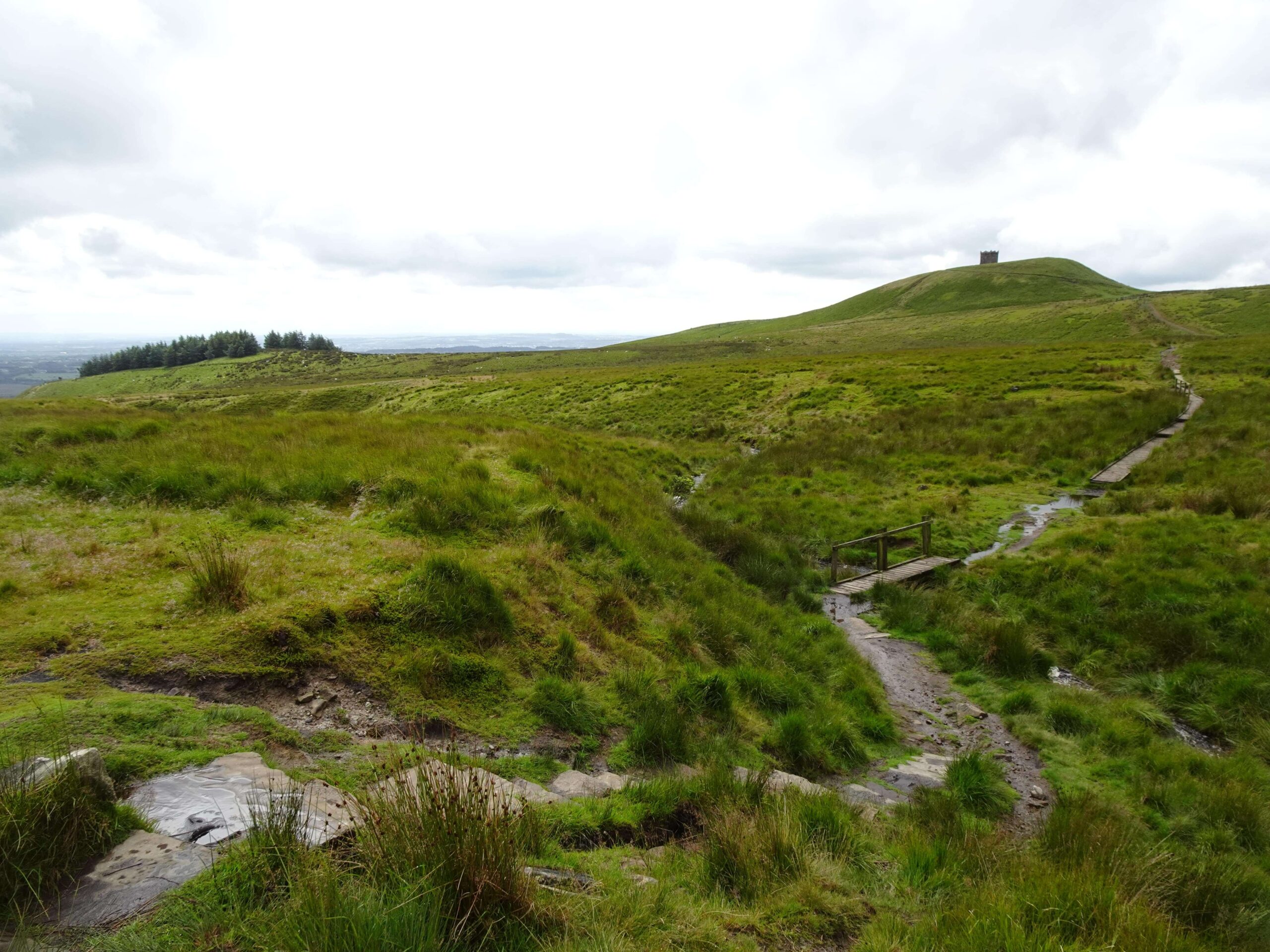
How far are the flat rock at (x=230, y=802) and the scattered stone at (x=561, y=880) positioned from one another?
1.17 m

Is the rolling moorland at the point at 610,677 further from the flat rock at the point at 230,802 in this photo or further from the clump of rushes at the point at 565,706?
the flat rock at the point at 230,802

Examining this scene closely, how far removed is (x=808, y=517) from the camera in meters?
17.8

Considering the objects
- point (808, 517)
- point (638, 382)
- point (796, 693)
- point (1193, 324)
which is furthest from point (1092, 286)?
point (796, 693)

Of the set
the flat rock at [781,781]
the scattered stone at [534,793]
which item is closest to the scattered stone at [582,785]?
the scattered stone at [534,793]

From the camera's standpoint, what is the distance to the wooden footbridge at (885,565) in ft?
44.2

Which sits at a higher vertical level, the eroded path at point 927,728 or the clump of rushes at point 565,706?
the clump of rushes at point 565,706

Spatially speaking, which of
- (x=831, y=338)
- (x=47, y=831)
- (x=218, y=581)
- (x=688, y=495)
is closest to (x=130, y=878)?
(x=47, y=831)

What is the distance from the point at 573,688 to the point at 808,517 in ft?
41.7

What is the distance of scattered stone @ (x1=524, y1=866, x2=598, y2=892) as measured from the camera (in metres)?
3.53

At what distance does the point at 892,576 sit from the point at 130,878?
13.7 meters

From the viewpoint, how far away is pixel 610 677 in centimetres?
716

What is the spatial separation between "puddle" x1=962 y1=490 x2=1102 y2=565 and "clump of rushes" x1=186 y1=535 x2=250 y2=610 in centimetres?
1483

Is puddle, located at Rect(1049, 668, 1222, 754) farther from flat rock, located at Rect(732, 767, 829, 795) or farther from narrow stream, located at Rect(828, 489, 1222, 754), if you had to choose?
flat rock, located at Rect(732, 767, 829, 795)

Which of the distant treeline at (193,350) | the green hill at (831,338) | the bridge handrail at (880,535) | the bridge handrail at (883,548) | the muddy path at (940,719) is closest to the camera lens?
the muddy path at (940,719)
